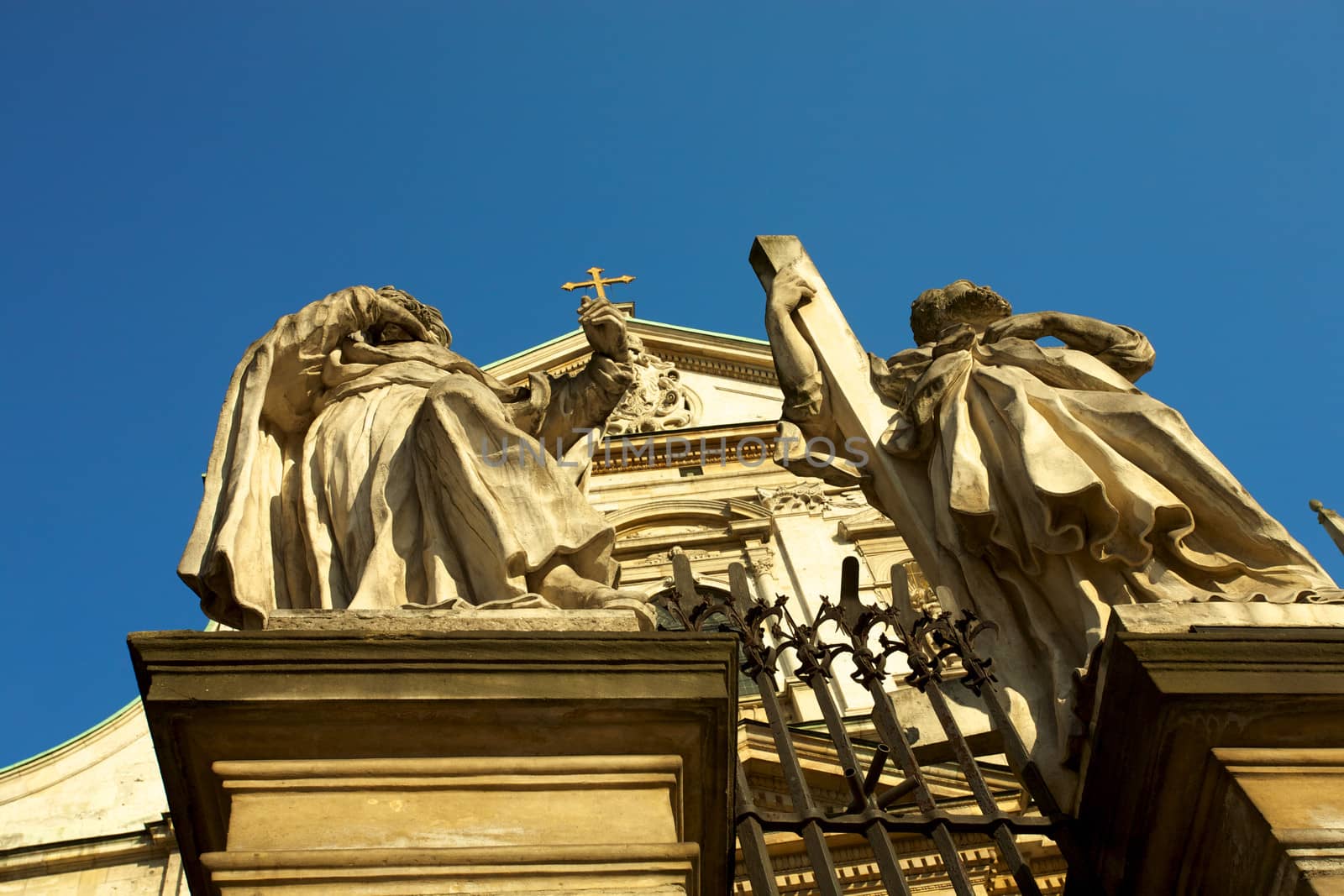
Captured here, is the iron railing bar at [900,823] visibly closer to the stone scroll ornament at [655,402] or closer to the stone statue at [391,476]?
the stone statue at [391,476]

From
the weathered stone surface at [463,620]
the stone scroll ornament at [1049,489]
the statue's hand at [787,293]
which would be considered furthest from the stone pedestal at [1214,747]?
the statue's hand at [787,293]

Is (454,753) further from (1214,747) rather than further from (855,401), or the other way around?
(855,401)

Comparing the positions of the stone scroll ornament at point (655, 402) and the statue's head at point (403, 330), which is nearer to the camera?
the statue's head at point (403, 330)

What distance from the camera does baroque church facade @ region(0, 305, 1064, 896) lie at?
11.6m

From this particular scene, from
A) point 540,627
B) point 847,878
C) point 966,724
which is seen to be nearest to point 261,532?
point 540,627

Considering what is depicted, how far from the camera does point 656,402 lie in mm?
22578

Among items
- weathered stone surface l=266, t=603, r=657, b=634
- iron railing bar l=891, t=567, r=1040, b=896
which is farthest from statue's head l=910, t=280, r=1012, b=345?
weathered stone surface l=266, t=603, r=657, b=634

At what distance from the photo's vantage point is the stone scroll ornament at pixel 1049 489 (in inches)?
209

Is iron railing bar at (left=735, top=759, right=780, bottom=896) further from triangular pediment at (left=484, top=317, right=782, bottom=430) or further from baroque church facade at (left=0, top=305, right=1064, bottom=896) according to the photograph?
triangular pediment at (left=484, top=317, right=782, bottom=430)

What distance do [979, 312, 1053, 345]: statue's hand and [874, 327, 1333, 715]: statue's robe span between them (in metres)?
0.44

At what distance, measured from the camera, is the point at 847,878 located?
11.3 meters

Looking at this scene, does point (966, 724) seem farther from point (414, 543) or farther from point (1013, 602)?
point (414, 543)

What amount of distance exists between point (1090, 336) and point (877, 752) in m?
2.39

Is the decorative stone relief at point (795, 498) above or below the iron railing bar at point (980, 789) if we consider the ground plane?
below
